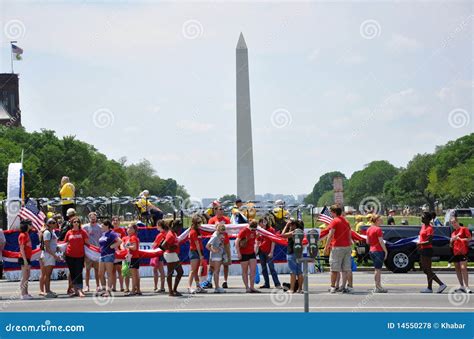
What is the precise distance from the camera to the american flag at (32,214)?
2505cm

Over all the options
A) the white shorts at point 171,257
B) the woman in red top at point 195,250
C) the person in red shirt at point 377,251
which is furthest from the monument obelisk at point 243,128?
the person in red shirt at point 377,251

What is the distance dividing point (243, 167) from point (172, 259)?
3121cm

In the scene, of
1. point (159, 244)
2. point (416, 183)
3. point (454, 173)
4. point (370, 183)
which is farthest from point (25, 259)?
point (370, 183)

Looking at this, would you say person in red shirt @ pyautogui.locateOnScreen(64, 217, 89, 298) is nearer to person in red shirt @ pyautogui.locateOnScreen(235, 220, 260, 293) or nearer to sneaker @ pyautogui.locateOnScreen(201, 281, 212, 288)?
sneaker @ pyautogui.locateOnScreen(201, 281, 212, 288)

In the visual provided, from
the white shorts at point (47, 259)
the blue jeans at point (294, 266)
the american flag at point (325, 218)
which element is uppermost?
the american flag at point (325, 218)

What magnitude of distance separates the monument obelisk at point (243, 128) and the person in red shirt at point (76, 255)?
2938 cm

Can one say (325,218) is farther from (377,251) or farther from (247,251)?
(377,251)

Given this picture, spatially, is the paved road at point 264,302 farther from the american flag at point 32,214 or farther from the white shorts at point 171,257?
the american flag at point 32,214

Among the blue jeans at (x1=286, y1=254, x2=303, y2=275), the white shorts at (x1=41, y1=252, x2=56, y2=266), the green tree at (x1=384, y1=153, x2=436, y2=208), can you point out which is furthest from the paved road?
the green tree at (x1=384, y1=153, x2=436, y2=208)

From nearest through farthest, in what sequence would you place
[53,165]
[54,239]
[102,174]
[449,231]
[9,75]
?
[54,239] → [449,231] → [53,165] → [102,174] → [9,75]

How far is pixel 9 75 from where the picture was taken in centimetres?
11675
